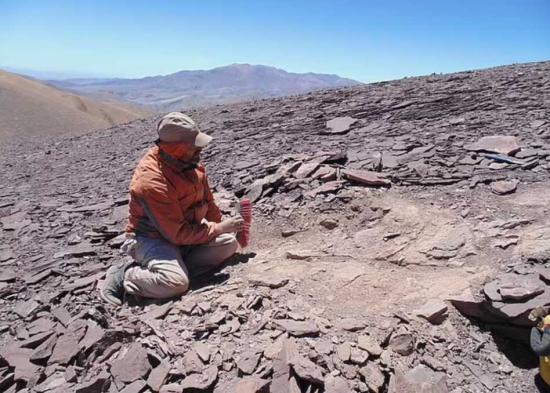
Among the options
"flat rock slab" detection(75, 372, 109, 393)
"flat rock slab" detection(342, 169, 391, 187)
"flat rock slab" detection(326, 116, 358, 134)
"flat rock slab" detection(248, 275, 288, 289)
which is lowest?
"flat rock slab" detection(75, 372, 109, 393)

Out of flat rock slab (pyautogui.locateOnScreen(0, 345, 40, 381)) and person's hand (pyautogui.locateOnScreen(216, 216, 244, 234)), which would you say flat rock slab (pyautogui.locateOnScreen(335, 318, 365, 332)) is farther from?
flat rock slab (pyautogui.locateOnScreen(0, 345, 40, 381))

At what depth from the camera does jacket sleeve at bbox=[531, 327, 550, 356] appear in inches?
112

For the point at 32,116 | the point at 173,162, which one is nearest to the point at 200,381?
the point at 173,162

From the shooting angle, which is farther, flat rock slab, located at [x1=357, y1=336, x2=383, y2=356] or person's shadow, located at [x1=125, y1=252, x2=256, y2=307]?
person's shadow, located at [x1=125, y1=252, x2=256, y2=307]

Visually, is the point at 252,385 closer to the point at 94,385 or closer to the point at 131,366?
the point at 131,366

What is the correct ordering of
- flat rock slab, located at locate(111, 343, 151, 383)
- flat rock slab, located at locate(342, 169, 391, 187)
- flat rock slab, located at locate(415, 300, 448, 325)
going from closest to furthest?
flat rock slab, located at locate(111, 343, 151, 383) → flat rock slab, located at locate(415, 300, 448, 325) → flat rock slab, located at locate(342, 169, 391, 187)

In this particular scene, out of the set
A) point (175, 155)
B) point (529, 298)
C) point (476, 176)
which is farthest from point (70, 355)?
point (476, 176)

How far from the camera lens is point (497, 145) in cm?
639

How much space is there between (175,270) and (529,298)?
2.96 m

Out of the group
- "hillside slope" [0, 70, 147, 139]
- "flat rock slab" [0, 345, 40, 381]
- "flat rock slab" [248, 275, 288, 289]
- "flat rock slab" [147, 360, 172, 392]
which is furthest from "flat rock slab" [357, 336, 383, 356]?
"hillside slope" [0, 70, 147, 139]

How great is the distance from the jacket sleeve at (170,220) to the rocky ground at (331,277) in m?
0.47

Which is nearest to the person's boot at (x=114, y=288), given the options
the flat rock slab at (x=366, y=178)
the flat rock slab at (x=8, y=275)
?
the flat rock slab at (x=8, y=275)

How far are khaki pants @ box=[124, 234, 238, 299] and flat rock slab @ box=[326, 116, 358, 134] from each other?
184 inches

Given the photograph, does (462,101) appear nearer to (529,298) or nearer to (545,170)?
(545,170)
